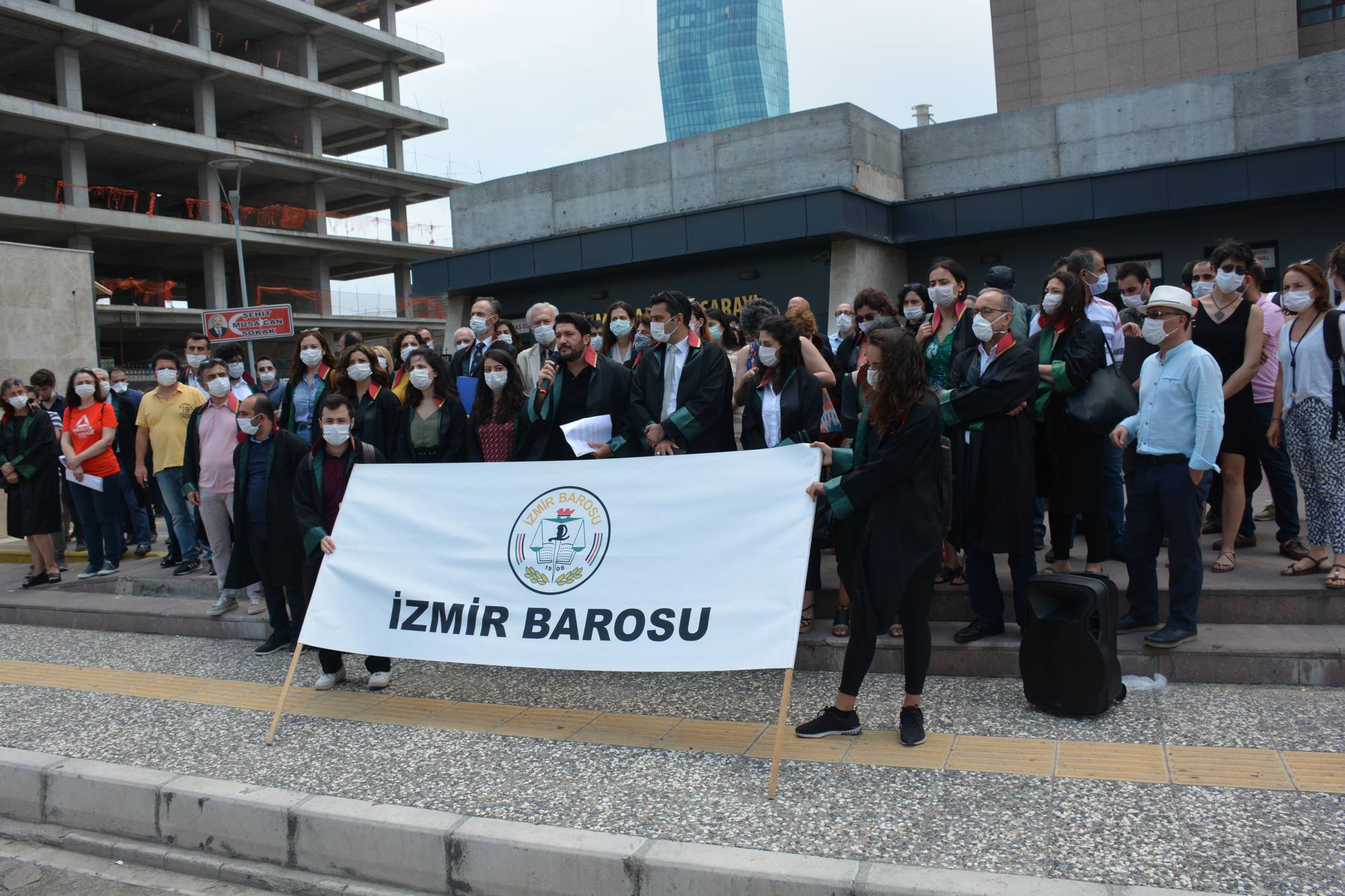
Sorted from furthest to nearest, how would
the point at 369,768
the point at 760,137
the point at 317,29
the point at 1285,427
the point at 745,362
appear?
1. the point at 317,29
2. the point at 760,137
3. the point at 745,362
4. the point at 1285,427
5. the point at 369,768

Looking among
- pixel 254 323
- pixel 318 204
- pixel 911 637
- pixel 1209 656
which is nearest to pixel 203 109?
pixel 318 204

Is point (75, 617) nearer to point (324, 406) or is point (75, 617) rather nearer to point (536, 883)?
point (324, 406)

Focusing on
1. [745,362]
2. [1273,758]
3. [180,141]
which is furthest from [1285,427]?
[180,141]

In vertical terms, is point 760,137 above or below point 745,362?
above

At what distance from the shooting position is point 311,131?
54.5m

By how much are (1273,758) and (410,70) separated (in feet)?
213

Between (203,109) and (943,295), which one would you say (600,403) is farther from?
(203,109)

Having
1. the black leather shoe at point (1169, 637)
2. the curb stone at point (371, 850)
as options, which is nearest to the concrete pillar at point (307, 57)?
the curb stone at point (371, 850)

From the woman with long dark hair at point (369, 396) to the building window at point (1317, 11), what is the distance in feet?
101

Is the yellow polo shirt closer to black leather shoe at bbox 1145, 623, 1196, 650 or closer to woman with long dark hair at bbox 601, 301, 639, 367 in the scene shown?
woman with long dark hair at bbox 601, 301, 639, 367

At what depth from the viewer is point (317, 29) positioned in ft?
179

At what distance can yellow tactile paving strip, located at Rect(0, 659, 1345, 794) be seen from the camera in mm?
4121

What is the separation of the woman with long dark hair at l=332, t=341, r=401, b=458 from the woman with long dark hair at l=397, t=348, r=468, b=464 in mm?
253

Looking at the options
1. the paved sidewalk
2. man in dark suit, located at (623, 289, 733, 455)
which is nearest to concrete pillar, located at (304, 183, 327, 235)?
the paved sidewalk
